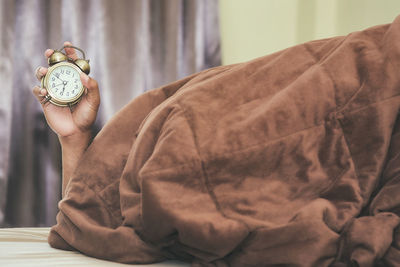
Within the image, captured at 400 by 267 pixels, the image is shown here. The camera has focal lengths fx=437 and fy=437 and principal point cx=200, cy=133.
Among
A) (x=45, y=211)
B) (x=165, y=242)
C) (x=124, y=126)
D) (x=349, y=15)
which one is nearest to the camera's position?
(x=165, y=242)

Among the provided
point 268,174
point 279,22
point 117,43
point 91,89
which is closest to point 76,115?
point 91,89

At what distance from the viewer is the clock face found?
129cm

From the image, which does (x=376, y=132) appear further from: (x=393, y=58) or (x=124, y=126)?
(x=124, y=126)

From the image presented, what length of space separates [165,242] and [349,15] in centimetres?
200

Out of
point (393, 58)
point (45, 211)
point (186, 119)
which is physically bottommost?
point (45, 211)

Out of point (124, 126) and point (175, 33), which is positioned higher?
point (175, 33)

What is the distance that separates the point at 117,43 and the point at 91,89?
34.0 inches

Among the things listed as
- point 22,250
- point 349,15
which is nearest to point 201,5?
point 349,15

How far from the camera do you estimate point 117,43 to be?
2131 mm

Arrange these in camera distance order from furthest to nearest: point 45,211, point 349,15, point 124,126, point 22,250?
point 349,15
point 45,211
point 124,126
point 22,250

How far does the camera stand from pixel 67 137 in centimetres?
134

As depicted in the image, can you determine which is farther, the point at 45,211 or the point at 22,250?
the point at 45,211

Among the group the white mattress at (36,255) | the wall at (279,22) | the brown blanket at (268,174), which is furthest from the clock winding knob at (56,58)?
the wall at (279,22)

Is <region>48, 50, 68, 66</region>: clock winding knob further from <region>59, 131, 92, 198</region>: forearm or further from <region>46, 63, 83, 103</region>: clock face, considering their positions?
<region>59, 131, 92, 198</region>: forearm
